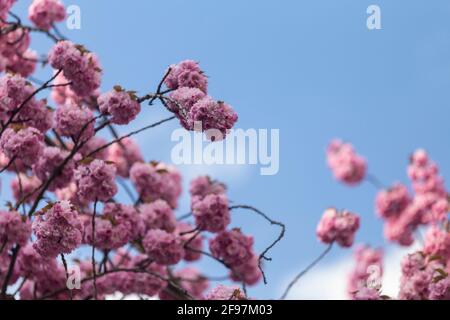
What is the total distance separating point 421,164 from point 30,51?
494cm

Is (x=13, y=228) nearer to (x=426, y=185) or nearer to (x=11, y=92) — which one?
(x=11, y=92)

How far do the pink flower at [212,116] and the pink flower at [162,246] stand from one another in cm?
171

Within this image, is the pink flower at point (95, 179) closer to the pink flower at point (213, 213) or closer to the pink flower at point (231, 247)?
the pink flower at point (213, 213)

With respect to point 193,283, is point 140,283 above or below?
below

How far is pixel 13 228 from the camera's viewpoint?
429 cm

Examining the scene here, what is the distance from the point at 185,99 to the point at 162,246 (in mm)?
1710

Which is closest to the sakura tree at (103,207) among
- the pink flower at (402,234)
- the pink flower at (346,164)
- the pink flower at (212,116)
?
the pink flower at (212,116)

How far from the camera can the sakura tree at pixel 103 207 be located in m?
3.68

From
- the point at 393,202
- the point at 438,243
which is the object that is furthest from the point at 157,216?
the point at 393,202

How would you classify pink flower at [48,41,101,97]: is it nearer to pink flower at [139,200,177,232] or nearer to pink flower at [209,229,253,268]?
pink flower at [139,200,177,232]
